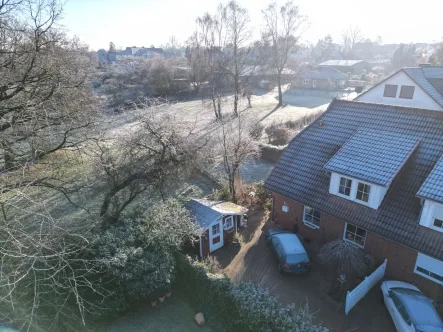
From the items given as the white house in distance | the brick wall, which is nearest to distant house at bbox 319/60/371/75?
the white house in distance

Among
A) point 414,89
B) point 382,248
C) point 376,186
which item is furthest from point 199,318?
point 414,89

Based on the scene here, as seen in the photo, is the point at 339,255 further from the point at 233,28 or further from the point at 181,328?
the point at 233,28

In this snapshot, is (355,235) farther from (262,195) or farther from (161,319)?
(161,319)

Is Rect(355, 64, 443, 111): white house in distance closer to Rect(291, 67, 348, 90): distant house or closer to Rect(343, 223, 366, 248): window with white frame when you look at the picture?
Rect(343, 223, 366, 248): window with white frame

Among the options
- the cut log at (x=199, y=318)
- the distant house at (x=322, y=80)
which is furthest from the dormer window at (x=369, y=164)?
the distant house at (x=322, y=80)

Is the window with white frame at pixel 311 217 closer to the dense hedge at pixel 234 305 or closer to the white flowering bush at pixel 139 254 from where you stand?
the dense hedge at pixel 234 305
